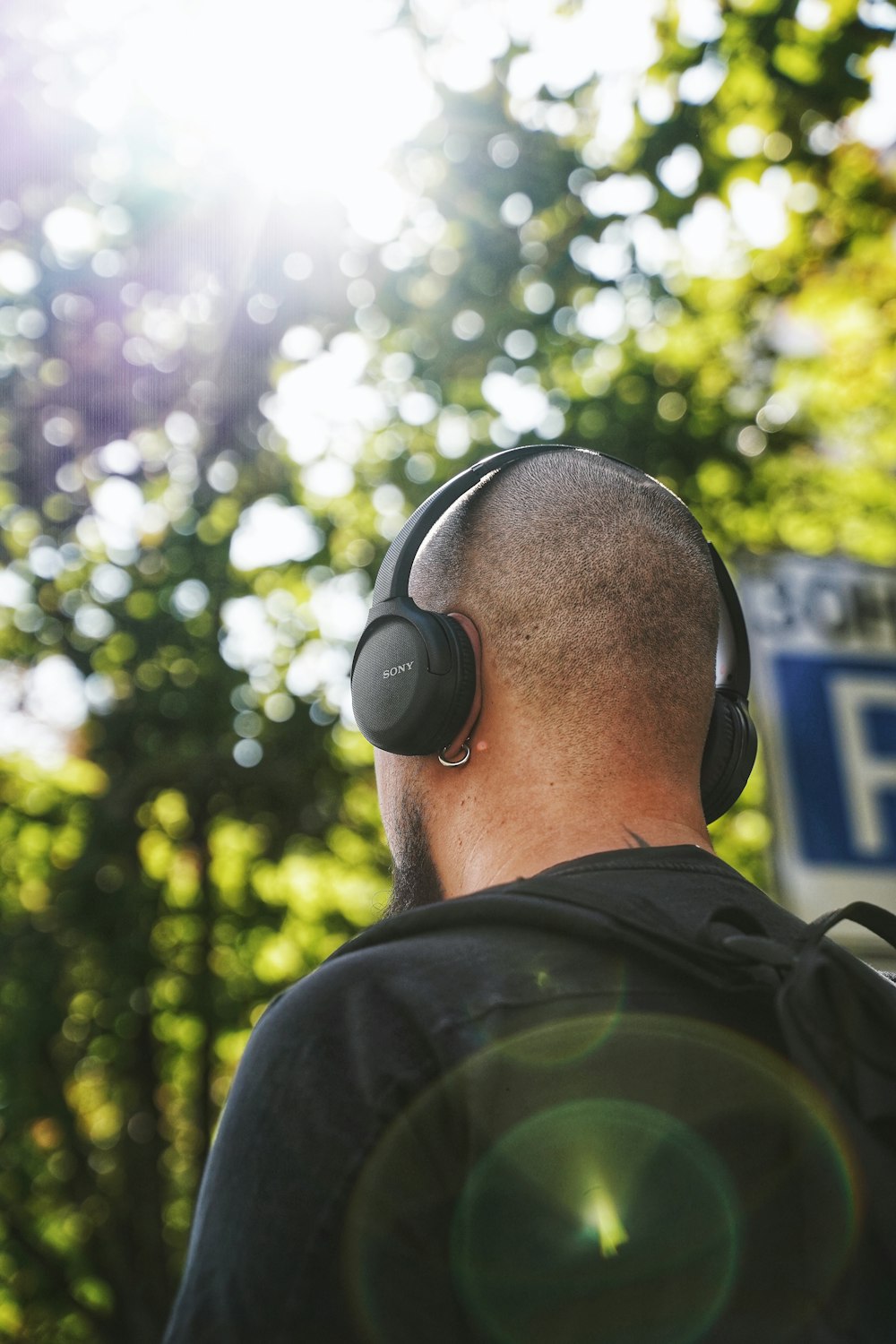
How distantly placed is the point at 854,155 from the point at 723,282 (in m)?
2.68

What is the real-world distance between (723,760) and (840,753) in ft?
8.52

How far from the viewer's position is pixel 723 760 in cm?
177

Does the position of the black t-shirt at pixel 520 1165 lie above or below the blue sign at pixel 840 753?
above

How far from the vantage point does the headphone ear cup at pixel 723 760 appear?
1768mm

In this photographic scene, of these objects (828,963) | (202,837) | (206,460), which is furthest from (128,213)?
(828,963)

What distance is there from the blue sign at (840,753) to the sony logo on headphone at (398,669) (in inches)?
108

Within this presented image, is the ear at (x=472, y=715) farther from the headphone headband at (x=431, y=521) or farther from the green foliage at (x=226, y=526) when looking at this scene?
the green foliage at (x=226, y=526)

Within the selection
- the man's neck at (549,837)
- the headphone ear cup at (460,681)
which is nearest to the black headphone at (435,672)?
the headphone ear cup at (460,681)

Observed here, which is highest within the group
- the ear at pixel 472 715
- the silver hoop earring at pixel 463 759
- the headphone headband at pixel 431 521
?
the headphone headband at pixel 431 521

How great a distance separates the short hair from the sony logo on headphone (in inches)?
4.3

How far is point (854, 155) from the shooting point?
18.7ft

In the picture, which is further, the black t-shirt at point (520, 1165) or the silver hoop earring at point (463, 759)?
the silver hoop earring at point (463, 759)

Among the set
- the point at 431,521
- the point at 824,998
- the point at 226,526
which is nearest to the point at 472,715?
the point at 431,521

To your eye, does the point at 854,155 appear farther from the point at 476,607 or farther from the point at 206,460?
the point at 476,607
